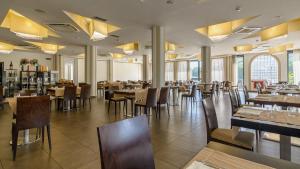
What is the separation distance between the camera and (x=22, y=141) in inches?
126

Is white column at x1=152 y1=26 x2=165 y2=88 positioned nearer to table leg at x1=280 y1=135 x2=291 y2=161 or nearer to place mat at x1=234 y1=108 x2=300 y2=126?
place mat at x1=234 y1=108 x2=300 y2=126

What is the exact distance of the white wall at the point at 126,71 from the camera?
17781 mm

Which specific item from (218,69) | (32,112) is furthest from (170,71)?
(32,112)

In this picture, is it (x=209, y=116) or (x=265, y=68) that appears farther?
(x=265, y=68)

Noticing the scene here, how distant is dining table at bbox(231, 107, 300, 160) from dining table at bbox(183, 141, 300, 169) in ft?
2.06

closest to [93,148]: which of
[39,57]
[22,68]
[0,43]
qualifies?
[22,68]

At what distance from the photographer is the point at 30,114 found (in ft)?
8.78

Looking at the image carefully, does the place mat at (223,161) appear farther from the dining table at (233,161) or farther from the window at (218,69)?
the window at (218,69)

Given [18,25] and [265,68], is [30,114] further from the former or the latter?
[265,68]

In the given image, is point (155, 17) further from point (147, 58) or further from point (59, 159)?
point (147, 58)

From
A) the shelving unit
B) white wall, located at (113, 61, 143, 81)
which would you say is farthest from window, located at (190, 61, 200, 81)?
the shelving unit

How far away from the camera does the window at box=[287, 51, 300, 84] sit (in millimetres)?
11930

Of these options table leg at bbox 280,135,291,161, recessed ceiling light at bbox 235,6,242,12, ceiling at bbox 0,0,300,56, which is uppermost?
ceiling at bbox 0,0,300,56

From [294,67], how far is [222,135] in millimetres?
13671
